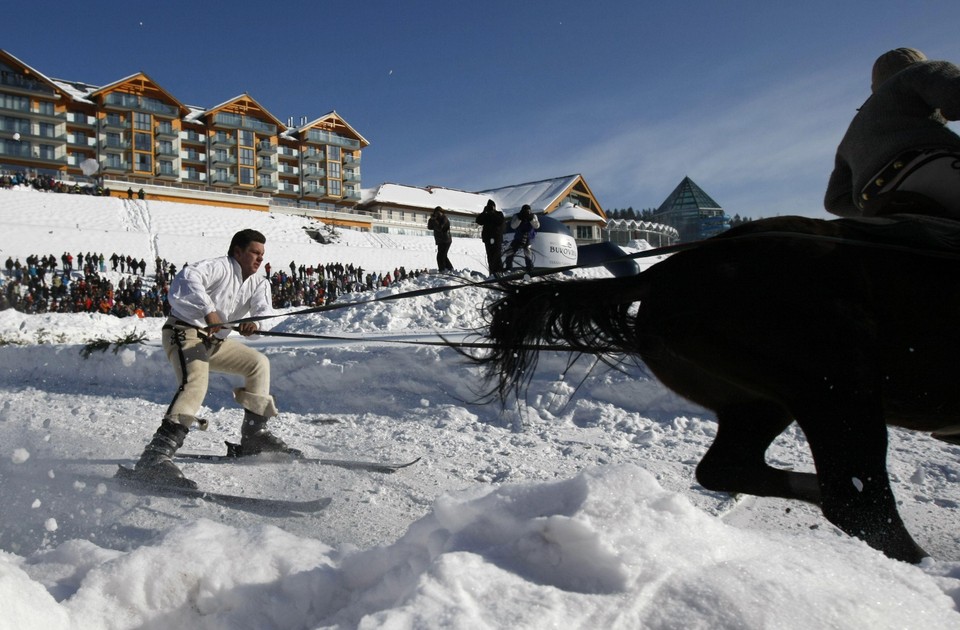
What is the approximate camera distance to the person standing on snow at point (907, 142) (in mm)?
2428

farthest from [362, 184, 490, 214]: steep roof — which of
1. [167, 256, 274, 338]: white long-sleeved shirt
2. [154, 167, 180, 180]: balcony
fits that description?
Answer: [167, 256, 274, 338]: white long-sleeved shirt

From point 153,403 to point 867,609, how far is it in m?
7.63

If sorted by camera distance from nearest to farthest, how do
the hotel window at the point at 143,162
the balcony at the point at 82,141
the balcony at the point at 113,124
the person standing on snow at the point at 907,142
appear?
the person standing on snow at the point at 907,142
the balcony at the point at 82,141
the hotel window at the point at 143,162
the balcony at the point at 113,124

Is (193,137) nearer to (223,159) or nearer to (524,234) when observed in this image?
(223,159)

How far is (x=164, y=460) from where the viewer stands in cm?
416

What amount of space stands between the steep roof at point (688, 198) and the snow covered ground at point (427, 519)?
3798 cm

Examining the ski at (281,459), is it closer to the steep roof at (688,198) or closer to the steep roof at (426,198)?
the steep roof at (688,198)

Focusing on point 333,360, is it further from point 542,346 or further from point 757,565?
point 757,565

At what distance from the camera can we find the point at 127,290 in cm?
1875

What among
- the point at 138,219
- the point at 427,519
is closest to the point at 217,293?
the point at 427,519

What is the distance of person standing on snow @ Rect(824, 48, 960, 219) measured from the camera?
7.97 ft

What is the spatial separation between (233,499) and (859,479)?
321 cm

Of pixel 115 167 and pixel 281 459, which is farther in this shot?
pixel 115 167

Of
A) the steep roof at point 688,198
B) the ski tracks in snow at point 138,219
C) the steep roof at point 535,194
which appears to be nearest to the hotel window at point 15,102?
the ski tracks in snow at point 138,219
